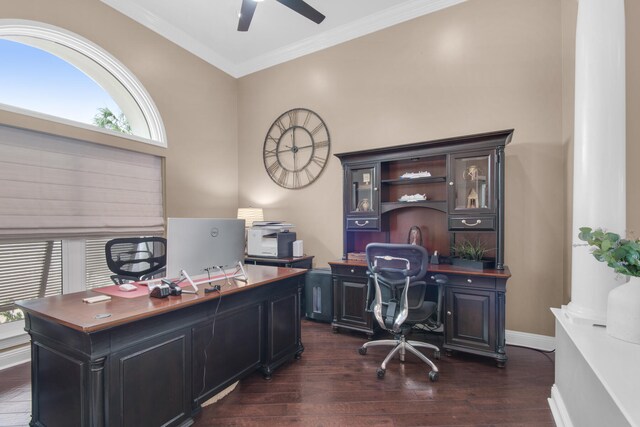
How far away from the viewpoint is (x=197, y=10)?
3553mm

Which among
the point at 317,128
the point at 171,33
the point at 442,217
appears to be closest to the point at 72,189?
the point at 171,33

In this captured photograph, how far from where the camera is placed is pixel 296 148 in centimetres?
433

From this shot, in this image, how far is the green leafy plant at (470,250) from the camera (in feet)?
9.45

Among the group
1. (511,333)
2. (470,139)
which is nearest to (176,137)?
(470,139)

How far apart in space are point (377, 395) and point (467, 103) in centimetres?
297

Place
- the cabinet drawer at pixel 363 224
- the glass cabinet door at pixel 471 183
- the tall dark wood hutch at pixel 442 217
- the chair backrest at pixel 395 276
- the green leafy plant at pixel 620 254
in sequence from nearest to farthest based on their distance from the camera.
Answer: the green leafy plant at pixel 620 254, the chair backrest at pixel 395 276, the tall dark wood hutch at pixel 442 217, the glass cabinet door at pixel 471 183, the cabinet drawer at pixel 363 224

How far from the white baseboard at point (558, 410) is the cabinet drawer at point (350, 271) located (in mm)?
1698

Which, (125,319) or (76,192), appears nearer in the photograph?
(125,319)

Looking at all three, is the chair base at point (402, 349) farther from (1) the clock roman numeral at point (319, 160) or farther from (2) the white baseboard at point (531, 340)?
(1) the clock roman numeral at point (319, 160)

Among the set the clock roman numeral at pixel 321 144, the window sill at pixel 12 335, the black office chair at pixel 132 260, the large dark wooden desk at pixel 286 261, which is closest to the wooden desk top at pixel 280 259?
the large dark wooden desk at pixel 286 261

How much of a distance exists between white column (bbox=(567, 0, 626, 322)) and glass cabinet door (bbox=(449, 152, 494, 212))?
0.80 meters

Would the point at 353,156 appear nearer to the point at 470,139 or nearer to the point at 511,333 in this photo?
the point at 470,139

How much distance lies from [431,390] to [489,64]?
3.15 m

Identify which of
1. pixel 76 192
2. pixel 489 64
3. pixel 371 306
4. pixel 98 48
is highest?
pixel 98 48
